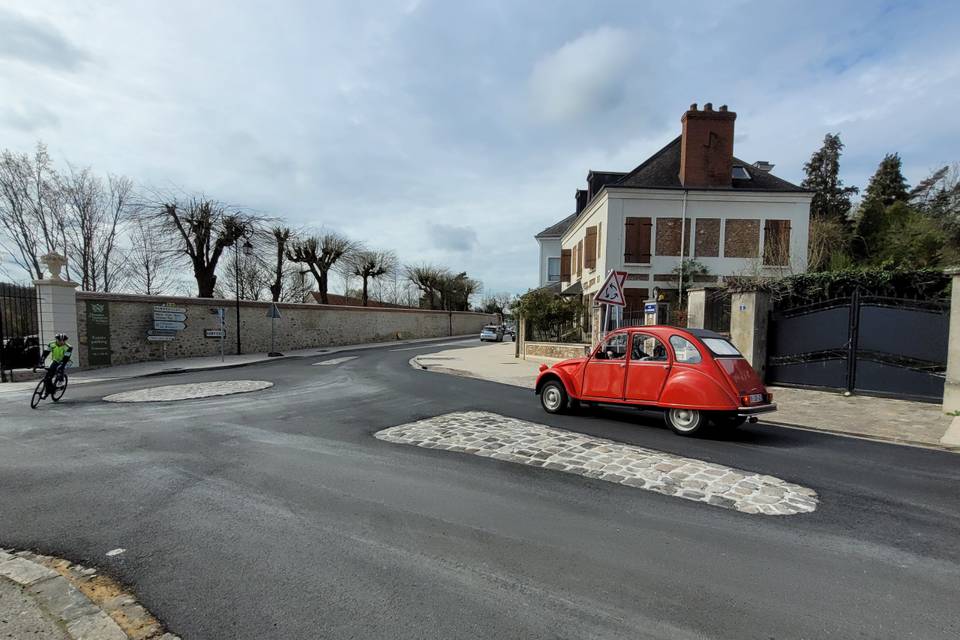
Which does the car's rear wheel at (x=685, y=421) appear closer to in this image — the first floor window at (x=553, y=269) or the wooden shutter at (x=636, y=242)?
the wooden shutter at (x=636, y=242)

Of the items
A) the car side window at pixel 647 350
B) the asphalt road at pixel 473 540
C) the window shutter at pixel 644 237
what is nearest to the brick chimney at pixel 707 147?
the window shutter at pixel 644 237

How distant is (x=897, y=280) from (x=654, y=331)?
719 cm

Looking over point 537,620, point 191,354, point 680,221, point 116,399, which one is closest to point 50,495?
point 537,620

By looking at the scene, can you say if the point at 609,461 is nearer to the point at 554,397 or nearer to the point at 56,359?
the point at 554,397

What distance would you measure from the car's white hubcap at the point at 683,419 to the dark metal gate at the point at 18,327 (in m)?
19.3

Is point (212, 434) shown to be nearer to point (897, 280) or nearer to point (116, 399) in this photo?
point (116, 399)

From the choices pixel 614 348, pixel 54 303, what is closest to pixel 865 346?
pixel 614 348

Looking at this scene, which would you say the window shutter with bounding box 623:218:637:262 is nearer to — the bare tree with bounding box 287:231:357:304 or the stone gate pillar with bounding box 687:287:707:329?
the stone gate pillar with bounding box 687:287:707:329

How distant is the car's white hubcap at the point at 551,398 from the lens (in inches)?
340

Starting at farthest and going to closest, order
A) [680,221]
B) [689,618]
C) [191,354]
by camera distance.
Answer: [680,221]
[191,354]
[689,618]

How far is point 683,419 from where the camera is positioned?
7.04 m

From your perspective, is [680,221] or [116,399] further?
[680,221]

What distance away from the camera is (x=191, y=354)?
69.9 ft

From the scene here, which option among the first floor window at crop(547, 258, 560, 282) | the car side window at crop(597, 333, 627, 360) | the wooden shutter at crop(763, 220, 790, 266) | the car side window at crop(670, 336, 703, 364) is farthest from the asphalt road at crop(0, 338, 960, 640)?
the first floor window at crop(547, 258, 560, 282)
